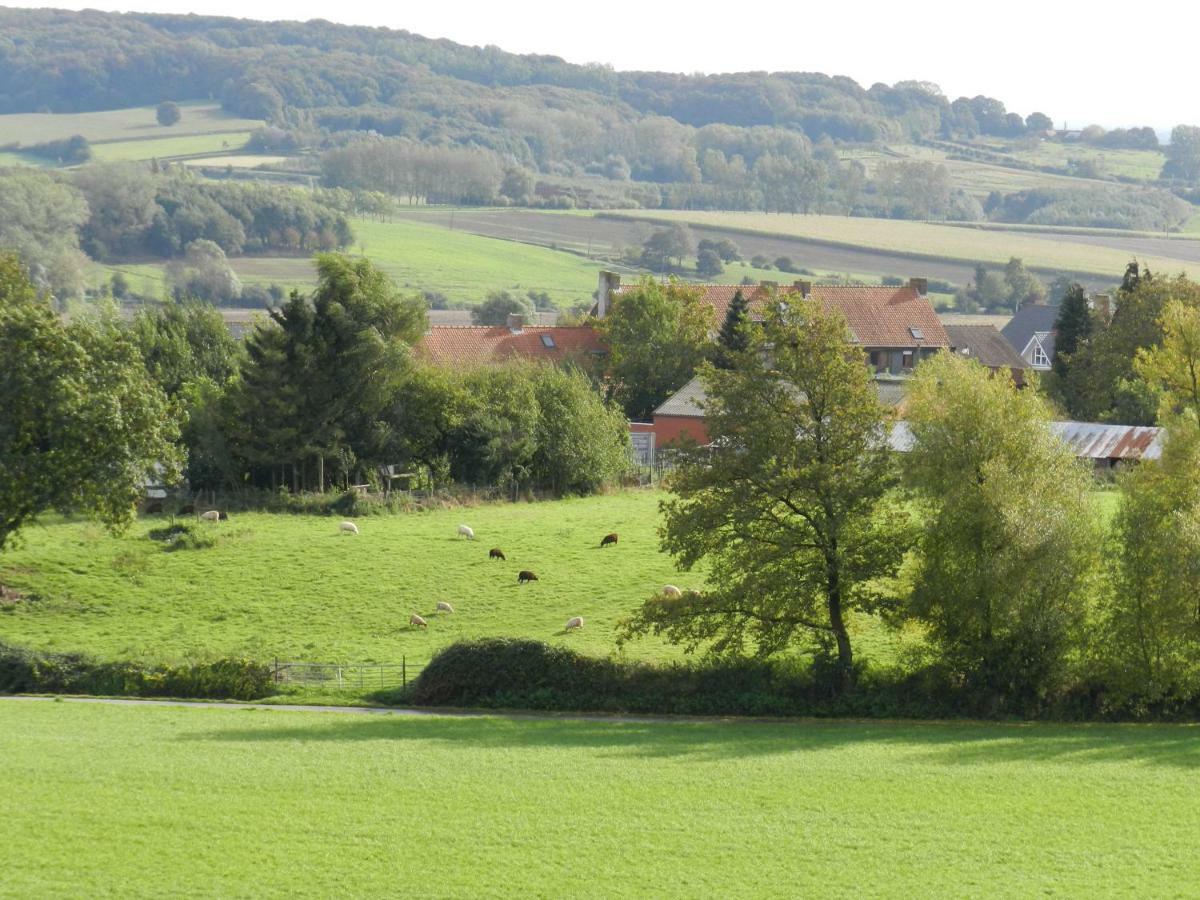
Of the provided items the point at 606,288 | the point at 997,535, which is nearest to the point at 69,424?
the point at 997,535

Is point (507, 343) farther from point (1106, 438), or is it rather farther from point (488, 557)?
point (488, 557)

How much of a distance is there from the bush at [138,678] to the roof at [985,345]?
6804 cm

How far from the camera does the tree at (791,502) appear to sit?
34719mm

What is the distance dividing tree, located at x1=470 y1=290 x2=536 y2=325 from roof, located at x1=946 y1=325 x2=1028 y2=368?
36.0m

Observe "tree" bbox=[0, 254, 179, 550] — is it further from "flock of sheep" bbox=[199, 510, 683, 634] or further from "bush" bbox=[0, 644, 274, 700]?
"flock of sheep" bbox=[199, 510, 683, 634]

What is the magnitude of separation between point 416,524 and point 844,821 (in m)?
32.3

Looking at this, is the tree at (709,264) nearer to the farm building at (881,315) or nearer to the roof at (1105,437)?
the farm building at (881,315)

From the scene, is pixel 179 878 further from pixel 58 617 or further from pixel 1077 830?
pixel 58 617

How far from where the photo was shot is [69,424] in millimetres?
42875

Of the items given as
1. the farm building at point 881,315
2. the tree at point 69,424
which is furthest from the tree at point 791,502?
the farm building at point 881,315

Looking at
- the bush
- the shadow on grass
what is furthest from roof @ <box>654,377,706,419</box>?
the shadow on grass

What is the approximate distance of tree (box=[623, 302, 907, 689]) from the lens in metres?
34.7

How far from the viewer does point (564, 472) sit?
209 ft

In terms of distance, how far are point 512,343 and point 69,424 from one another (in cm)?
4329
